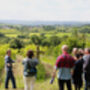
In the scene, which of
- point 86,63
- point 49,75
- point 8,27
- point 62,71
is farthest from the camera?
point 8,27

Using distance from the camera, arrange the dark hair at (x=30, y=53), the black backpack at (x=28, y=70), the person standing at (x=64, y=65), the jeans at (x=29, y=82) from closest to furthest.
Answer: the person standing at (x=64, y=65), the dark hair at (x=30, y=53), the black backpack at (x=28, y=70), the jeans at (x=29, y=82)

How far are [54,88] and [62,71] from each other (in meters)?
2.05

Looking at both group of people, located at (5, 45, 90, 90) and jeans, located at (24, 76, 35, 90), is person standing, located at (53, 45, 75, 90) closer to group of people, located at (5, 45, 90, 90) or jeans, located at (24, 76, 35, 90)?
group of people, located at (5, 45, 90, 90)

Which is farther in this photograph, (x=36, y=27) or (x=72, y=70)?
(x=36, y=27)

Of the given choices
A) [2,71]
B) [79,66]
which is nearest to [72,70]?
[79,66]

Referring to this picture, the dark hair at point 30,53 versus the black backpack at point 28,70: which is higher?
the dark hair at point 30,53

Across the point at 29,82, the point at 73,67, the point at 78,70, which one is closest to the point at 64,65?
the point at 73,67

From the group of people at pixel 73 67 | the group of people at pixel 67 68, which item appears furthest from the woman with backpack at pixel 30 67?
the group of people at pixel 73 67

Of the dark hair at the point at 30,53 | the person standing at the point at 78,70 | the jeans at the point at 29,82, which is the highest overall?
the dark hair at the point at 30,53

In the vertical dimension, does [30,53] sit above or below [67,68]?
above

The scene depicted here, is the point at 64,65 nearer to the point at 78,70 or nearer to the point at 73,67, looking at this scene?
the point at 73,67

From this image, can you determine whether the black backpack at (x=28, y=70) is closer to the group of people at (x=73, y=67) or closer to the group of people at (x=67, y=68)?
the group of people at (x=67, y=68)

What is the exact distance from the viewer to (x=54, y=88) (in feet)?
18.0

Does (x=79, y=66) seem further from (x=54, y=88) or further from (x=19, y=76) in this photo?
(x=19, y=76)
